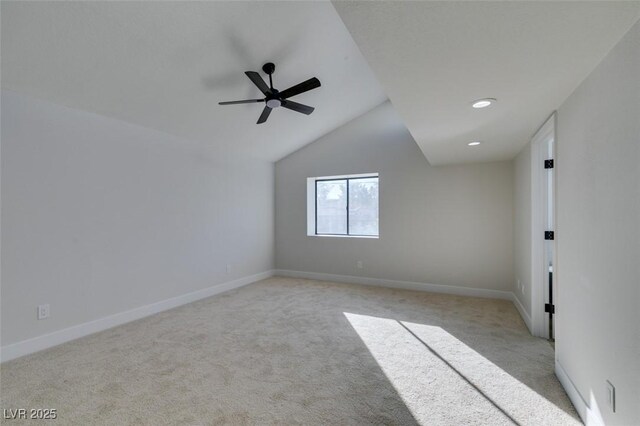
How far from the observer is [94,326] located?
3.17 metres

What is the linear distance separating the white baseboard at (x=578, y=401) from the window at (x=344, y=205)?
343 centimetres

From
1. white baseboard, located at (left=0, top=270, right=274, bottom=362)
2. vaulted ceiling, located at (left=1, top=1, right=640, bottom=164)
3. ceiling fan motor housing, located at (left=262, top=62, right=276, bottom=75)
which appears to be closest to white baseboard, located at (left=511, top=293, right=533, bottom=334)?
vaulted ceiling, located at (left=1, top=1, right=640, bottom=164)

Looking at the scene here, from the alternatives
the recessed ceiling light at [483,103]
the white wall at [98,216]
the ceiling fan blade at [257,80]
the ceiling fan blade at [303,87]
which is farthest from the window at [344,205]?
the recessed ceiling light at [483,103]

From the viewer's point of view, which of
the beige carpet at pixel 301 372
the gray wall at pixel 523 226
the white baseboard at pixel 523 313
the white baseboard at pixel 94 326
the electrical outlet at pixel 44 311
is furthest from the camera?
the gray wall at pixel 523 226

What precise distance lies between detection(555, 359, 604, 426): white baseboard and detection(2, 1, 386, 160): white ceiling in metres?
3.51

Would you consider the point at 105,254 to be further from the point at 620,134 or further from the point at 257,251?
the point at 620,134

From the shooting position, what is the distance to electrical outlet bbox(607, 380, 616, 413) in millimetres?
1420

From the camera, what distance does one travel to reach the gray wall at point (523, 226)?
128 inches

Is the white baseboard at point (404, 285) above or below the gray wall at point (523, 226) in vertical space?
below

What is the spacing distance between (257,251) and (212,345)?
113 inches

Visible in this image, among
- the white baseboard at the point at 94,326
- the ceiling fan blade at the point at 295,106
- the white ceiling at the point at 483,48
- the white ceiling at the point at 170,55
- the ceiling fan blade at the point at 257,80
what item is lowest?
the white baseboard at the point at 94,326

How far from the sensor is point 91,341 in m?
2.94

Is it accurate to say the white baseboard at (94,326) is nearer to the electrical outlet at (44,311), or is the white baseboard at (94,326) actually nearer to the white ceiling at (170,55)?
the electrical outlet at (44,311)

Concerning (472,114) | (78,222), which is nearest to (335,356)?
(472,114)
